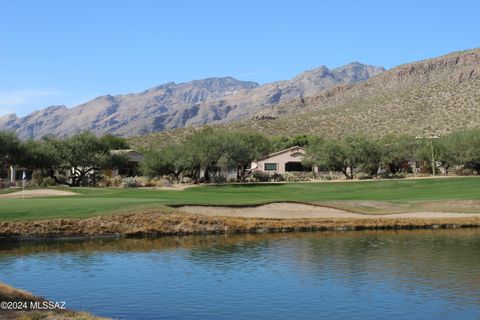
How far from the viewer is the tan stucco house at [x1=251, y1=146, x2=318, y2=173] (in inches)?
3644

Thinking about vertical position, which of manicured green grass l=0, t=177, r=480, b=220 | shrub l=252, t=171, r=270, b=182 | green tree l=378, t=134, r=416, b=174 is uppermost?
green tree l=378, t=134, r=416, b=174

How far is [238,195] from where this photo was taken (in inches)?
2208

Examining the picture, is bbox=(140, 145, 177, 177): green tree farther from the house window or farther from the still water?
the still water

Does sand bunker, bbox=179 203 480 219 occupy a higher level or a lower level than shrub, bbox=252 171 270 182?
lower

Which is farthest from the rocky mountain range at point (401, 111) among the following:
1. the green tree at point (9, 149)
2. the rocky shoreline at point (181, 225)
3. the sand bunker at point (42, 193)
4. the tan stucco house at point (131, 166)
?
the rocky shoreline at point (181, 225)

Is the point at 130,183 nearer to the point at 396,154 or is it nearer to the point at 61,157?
the point at 61,157

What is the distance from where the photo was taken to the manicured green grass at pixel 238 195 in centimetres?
3744

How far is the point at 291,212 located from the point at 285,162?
53.0 metres

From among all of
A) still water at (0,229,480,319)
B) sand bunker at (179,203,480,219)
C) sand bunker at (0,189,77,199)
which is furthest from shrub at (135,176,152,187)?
still water at (0,229,480,319)

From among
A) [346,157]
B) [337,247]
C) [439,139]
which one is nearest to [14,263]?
Answer: [337,247]

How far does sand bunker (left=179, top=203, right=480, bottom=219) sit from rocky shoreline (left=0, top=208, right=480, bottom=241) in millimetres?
928

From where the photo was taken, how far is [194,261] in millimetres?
25938

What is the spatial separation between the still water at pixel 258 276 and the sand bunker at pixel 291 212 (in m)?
5.97

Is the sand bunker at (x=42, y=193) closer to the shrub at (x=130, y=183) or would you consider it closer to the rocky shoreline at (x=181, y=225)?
the shrub at (x=130, y=183)
